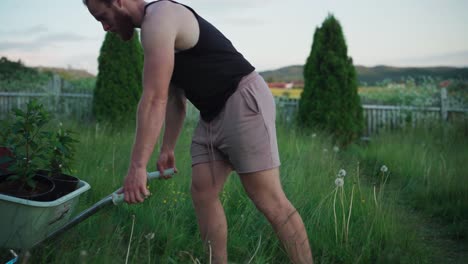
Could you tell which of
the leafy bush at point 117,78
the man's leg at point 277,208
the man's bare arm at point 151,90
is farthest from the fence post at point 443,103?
the man's bare arm at point 151,90

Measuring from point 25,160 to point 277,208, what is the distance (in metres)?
1.42

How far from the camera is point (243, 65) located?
2.21m

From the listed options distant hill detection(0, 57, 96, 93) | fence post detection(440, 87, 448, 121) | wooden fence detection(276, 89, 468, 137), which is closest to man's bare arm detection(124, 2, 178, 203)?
wooden fence detection(276, 89, 468, 137)

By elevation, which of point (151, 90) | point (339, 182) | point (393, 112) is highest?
point (151, 90)

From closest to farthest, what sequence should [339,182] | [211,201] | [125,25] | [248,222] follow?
[125,25] → [211,201] → [339,182] → [248,222]

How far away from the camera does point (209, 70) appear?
2.13m

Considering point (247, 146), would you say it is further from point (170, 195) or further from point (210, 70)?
point (170, 195)

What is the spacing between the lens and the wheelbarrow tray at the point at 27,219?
7.15 feet

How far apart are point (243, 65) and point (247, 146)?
1.29ft

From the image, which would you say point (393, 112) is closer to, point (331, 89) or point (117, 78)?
point (331, 89)

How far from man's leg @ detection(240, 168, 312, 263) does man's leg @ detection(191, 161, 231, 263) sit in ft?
0.46

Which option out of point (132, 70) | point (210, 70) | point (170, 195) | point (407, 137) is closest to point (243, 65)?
point (210, 70)

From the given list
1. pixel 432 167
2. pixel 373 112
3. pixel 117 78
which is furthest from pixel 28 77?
pixel 432 167

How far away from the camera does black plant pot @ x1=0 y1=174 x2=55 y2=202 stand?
2490 millimetres
